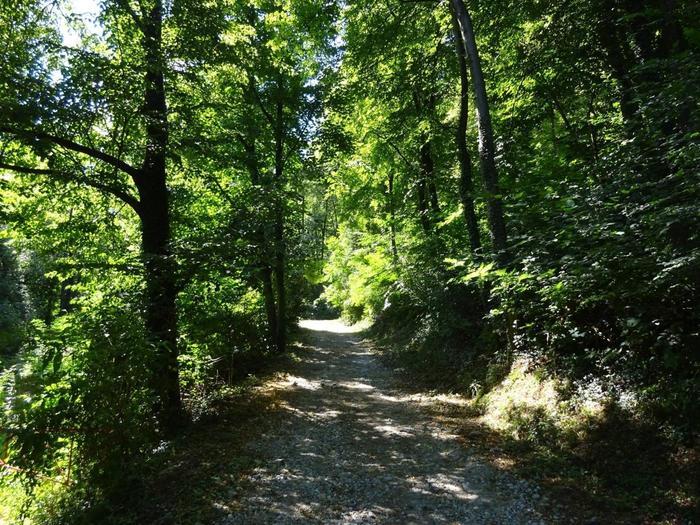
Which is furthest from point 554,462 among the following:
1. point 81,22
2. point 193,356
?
point 81,22

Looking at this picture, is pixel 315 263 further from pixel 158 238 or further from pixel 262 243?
pixel 158 238

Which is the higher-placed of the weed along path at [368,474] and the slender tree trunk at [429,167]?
the slender tree trunk at [429,167]

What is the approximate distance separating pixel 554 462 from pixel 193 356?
636cm

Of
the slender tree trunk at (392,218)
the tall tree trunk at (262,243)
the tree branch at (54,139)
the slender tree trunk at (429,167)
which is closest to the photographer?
the tree branch at (54,139)

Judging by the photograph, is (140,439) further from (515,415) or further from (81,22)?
(81,22)

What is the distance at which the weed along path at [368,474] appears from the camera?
4.61 meters

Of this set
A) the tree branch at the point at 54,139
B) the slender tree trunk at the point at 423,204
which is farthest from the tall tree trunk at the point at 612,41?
the tree branch at the point at 54,139

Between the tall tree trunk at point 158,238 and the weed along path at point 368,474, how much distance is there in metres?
1.67

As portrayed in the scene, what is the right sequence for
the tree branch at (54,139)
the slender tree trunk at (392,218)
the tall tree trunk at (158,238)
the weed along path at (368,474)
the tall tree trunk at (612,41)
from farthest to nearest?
1. the slender tree trunk at (392,218)
2. the tall tree trunk at (612,41)
3. the tall tree trunk at (158,238)
4. the tree branch at (54,139)
5. the weed along path at (368,474)

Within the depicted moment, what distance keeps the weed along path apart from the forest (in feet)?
0.17

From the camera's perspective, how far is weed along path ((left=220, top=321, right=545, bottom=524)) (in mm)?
4609

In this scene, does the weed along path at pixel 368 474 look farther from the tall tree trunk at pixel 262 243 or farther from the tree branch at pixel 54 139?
the tree branch at pixel 54 139

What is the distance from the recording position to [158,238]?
7.62 meters

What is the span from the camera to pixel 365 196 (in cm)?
2098
